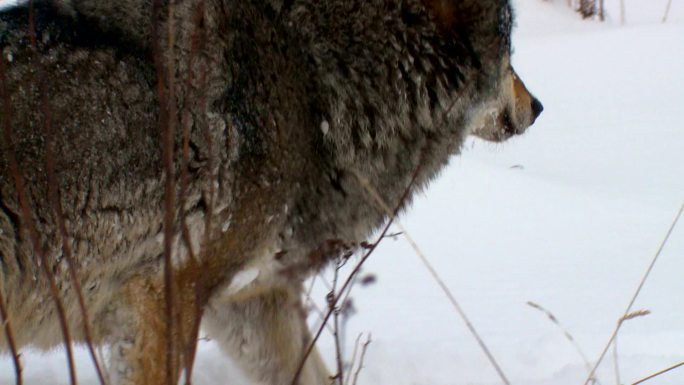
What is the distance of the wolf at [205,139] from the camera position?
2.49 metres

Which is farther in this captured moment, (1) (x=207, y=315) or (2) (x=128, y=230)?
(1) (x=207, y=315)

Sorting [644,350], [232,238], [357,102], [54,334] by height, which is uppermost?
[357,102]

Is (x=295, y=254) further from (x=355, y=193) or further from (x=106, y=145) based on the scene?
(x=106, y=145)

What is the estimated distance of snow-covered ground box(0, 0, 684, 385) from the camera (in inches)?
148

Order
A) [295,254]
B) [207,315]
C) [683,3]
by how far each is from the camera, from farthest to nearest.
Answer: [683,3]
[207,315]
[295,254]

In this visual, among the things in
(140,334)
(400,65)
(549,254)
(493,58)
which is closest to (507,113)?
(493,58)

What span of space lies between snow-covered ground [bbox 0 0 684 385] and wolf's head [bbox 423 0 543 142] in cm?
34

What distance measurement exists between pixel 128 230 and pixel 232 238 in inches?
11.5

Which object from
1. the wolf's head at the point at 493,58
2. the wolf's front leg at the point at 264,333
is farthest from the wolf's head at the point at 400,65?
the wolf's front leg at the point at 264,333

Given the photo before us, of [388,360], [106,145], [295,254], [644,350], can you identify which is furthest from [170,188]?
[644,350]

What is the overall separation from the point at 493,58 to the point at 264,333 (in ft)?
4.09

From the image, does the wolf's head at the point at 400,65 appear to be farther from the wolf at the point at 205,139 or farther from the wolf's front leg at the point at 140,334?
the wolf's front leg at the point at 140,334

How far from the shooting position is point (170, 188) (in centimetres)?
175

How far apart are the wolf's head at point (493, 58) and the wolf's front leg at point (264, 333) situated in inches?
37.0
